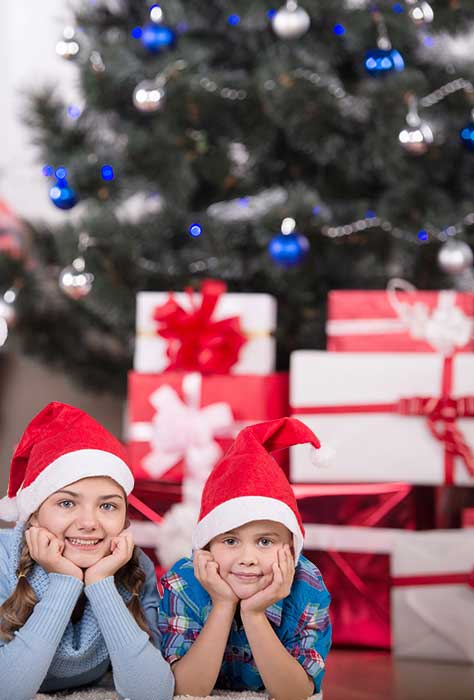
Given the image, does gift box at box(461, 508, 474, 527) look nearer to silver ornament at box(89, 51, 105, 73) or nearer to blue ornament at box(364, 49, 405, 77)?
blue ornament at box(364, 49, 405, 77)

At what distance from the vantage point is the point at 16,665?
1.18 meters

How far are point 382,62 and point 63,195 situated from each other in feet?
2.59

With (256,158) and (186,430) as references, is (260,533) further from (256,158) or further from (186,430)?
(256,158)

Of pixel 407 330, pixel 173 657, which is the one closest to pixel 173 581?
pixel 173 657

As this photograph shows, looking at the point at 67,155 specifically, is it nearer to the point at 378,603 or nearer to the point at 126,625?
the point at 378,603

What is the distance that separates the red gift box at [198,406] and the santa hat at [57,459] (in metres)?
0.71

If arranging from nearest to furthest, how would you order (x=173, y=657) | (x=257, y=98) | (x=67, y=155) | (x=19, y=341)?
(x=173, y=657) → (x=257, y=98) → (x=67, y=155) → (x=19, y=341)

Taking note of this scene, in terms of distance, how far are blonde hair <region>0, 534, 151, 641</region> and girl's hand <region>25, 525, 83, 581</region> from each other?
0.12 ft

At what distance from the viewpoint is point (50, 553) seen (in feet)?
Answer: 4.04

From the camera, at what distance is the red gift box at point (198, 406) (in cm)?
208

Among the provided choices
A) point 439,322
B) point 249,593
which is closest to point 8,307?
point 439,322

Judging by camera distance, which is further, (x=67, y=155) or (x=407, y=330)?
(x=67, y=155)

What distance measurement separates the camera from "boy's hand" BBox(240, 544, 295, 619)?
4.07 ft

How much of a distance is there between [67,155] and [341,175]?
0.73 metres
